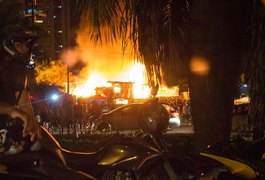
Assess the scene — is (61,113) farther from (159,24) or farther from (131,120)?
(159,24)

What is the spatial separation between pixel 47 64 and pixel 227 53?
45.3 m

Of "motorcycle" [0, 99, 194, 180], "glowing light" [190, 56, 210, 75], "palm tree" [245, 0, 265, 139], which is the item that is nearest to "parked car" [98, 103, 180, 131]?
"motorcycle" [0, 99, 194, 180]

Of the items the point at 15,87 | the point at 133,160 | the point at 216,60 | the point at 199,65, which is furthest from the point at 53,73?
the point at 15,87

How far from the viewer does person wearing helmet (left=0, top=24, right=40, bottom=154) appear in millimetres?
3438

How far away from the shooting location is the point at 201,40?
4805 millimetres

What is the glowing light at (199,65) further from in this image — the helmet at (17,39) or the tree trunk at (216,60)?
the helmet at (17,39)

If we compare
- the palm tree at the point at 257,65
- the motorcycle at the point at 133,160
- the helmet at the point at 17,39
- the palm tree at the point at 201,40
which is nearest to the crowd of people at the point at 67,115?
the palm tree at the point at 201,40

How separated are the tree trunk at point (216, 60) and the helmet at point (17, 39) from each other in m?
1.72

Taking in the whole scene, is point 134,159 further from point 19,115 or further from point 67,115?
point 67,115

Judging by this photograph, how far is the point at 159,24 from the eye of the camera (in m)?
5.46

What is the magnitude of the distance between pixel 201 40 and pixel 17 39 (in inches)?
73.2

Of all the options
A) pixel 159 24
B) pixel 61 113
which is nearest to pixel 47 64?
pixel 61 113

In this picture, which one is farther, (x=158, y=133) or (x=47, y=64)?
(x=47, y=64)

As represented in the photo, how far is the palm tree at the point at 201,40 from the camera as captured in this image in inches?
187
